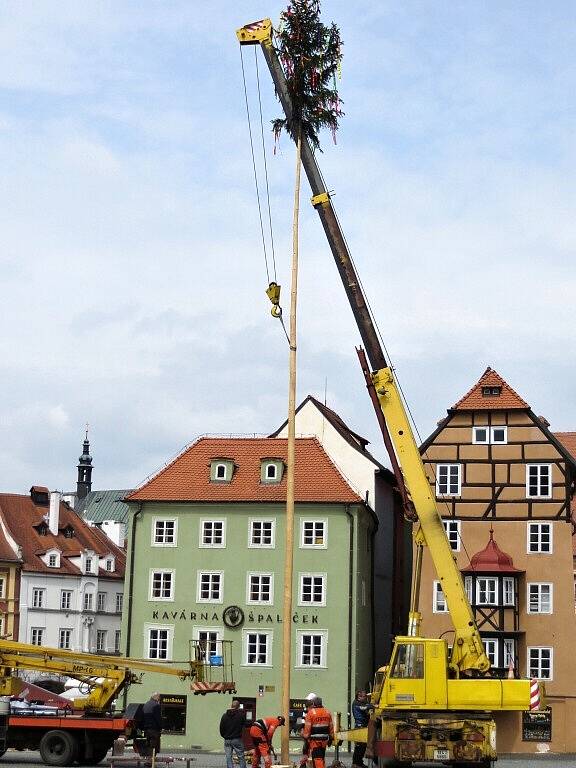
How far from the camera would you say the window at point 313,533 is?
60291 mm

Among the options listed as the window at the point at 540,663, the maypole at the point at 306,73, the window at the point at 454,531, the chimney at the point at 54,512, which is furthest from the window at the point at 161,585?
the chimney at the point at 54,512

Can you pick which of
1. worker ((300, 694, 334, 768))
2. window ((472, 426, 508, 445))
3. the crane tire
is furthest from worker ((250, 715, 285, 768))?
window ((472, 426, 508, 445))

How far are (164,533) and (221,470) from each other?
13.1 ft

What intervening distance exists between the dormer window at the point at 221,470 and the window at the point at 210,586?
4.49 m

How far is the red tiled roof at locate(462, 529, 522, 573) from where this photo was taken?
57.1 metres

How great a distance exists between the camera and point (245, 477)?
62250mm

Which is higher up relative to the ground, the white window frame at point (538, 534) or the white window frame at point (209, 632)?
the white window frame at point (538, 534)

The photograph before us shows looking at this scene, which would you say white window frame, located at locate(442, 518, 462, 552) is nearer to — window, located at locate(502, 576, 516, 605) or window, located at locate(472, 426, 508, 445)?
window, located at locate(502, 576, 516, 605)

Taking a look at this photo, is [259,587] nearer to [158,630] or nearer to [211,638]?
[211,638]

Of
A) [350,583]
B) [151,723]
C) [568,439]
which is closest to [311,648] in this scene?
[350,583]

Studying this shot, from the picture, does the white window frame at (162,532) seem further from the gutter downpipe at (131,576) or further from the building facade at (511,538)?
the building facade at (511,538)

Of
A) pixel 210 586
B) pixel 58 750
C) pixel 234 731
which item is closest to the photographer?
pixel 234 731

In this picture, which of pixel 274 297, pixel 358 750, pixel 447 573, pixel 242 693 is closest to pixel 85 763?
pixel 358 750

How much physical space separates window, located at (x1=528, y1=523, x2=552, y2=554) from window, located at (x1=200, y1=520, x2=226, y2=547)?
46.0ft
